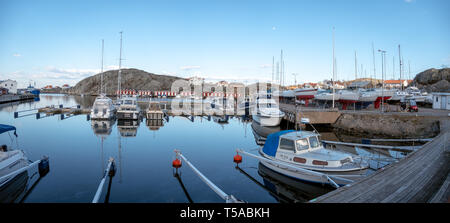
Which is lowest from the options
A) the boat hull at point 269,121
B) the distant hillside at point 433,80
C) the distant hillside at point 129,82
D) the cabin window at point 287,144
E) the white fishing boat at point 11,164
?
the white fishing boat at point 11,164

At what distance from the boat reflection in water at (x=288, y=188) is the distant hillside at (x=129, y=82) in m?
144

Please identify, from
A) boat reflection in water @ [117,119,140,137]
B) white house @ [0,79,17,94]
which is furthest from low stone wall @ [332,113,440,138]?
white house @ [0,79,17,94]

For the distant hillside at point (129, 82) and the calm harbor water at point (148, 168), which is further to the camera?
the distant hillside at point (129, 82)

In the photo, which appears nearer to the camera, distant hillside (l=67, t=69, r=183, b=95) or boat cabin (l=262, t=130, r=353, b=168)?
boat cabin (l=262, t=130, r=353, b=168)

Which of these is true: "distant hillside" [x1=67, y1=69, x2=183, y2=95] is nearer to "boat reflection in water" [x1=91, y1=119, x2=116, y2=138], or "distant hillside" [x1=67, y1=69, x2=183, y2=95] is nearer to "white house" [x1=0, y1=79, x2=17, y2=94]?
"white house" [x1=0, y1=79, x2=17, y2=94]

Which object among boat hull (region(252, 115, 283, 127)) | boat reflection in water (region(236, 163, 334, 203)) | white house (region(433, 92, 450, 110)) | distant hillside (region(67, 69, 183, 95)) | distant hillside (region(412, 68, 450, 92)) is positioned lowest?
boat reflection in water (region(236, 163, 334, 203))

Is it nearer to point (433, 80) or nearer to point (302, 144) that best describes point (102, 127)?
point (302, 144)

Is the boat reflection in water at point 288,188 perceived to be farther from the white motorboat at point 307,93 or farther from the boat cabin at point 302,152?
the white motorboat at point 307,93

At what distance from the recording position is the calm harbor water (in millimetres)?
11555

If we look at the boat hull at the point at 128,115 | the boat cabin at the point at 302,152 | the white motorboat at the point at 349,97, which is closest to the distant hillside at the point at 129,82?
the boat hull at the point at 128,115

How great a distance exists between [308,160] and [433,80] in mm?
77955

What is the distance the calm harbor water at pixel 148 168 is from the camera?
37.9ft
